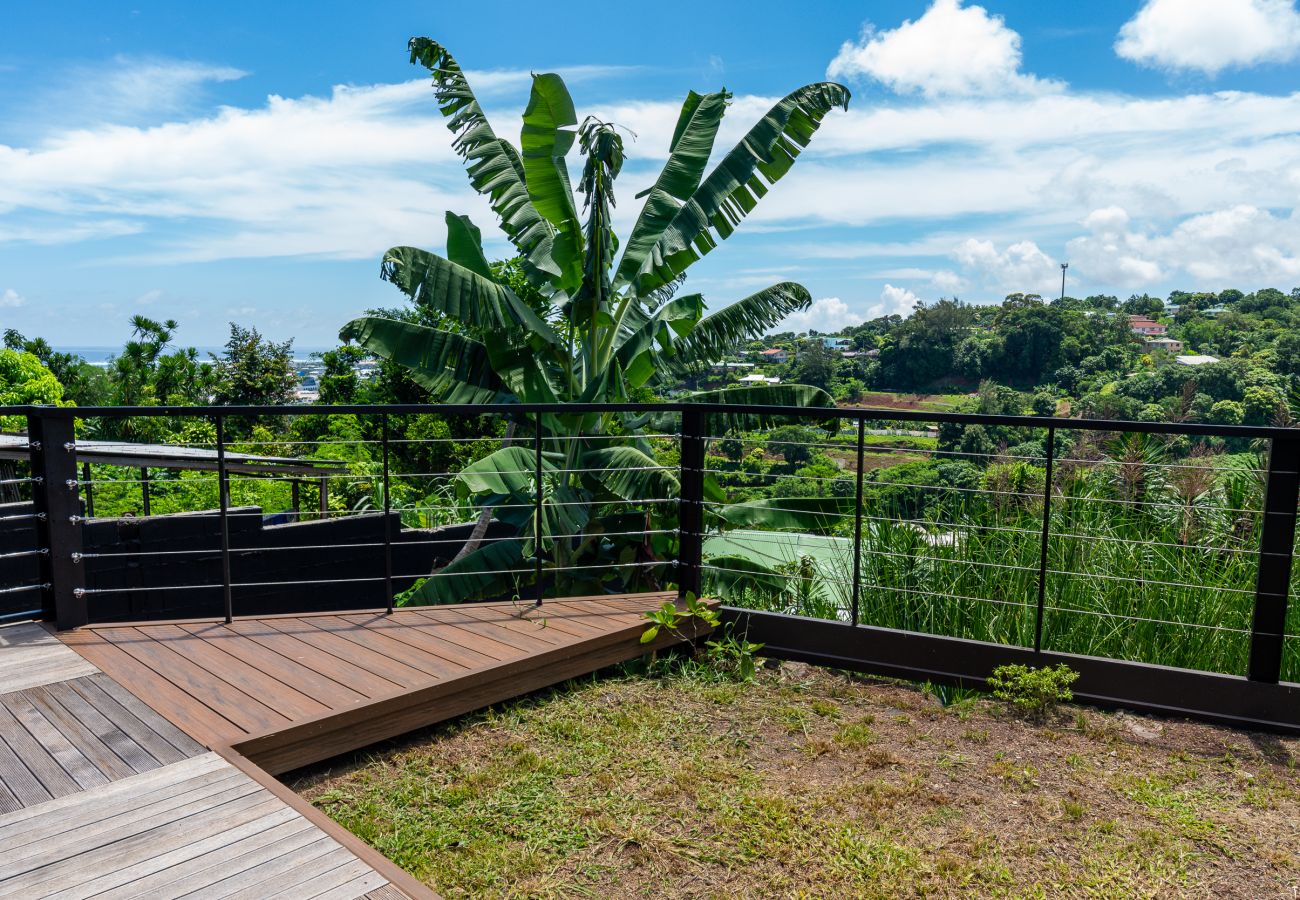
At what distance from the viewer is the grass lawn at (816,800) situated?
7.50 feet

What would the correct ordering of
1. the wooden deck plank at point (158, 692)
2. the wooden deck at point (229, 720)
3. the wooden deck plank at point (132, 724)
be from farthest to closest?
the wooden deck plank at point (158, 692), the wooden deck plank at point (132, 724), the wooden deck at point (229, 720)

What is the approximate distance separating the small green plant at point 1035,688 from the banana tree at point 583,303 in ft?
9.57

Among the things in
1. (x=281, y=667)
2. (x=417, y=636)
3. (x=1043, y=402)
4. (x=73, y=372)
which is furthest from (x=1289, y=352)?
(x=73, y=372)

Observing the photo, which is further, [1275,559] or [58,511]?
[58,511]

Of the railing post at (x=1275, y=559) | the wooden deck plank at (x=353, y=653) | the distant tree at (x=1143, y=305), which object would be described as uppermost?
the distant tree at (x=1143, y=305)

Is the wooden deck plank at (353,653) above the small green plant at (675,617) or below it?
below

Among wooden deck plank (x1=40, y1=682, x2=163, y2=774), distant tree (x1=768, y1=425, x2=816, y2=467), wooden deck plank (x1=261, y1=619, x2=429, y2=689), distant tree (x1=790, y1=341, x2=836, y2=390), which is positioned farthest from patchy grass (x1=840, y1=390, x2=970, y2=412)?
wooden deck plank (x1=40, y1=682, x2=163, y2=774)

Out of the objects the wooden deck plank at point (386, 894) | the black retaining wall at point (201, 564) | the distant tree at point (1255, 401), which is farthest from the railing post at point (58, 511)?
the distant tree at point (1255, 401)

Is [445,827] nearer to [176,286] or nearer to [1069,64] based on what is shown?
[176,286]

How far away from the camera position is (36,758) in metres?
2.57

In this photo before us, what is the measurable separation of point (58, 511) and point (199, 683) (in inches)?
44.4

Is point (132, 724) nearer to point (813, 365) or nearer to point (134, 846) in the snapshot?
point (134, 846)

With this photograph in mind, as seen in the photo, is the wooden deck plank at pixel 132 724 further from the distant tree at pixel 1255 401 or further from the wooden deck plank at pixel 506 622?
the distant tree at pixel 1255 401

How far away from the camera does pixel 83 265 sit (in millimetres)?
36781
